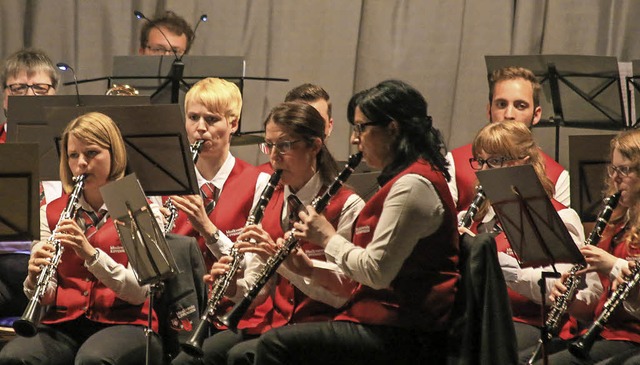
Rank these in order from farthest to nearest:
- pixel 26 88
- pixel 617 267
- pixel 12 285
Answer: pixel 26 88 → pixel 12 285 → pixel 617 267

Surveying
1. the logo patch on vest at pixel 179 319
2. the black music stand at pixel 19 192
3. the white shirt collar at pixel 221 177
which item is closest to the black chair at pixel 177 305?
the logo patch on vest at pixel 179 319

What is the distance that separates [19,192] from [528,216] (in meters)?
1.68

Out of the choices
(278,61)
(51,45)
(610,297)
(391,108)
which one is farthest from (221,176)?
(51,45)

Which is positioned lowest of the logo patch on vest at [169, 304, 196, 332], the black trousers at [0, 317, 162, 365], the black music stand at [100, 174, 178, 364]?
the black trousers at [0, 317, 162, 365]

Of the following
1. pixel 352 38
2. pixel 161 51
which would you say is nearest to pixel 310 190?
pixel 161 51

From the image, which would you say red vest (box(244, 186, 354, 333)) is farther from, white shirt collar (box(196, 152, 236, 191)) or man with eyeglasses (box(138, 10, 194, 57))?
man with eyeglasses (box(138, 10, 194, 57))

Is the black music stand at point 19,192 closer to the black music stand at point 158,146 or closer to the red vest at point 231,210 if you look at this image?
the black music stand at point 158,146

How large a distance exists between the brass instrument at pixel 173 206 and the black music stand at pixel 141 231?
0.68 meters

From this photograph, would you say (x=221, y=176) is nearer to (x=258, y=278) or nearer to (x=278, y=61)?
(x=258, y=278)

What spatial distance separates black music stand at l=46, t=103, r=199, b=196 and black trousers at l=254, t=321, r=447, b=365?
87 centimetres

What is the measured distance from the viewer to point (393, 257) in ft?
9.67

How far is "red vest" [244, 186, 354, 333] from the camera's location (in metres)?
3.44

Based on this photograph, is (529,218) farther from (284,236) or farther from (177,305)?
(177,305)

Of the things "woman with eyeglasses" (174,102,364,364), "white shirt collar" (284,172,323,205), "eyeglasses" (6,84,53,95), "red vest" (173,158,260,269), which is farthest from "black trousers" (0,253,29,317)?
"white shirt collar" (284,172,323,205)
